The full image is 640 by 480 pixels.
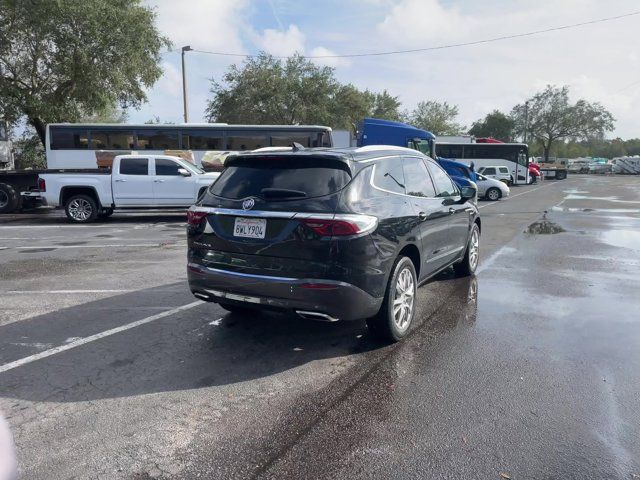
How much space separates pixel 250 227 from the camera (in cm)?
434

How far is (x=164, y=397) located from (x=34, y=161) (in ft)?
130

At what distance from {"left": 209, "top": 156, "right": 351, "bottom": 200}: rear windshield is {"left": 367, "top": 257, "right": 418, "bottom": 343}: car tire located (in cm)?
101

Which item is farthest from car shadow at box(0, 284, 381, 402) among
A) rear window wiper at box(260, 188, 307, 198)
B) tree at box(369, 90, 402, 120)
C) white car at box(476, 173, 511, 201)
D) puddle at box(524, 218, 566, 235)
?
tree at box(369, 90, 402, 120)

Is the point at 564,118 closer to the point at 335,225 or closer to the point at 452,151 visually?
the point at 452,151

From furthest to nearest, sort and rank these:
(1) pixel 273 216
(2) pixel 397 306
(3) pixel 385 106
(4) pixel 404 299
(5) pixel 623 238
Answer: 1. (3) pixel 385 106
2. (5) pixel 623 238
3. (4) pixel 404 299
4. (2) pixel 397 306
5. (1) pixel 273 216

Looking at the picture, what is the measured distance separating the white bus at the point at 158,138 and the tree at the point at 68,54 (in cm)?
199

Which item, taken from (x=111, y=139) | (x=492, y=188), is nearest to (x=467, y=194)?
(x=111, y=139)

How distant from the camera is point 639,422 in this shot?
133 inches

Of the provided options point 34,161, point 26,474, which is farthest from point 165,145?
point 34,161

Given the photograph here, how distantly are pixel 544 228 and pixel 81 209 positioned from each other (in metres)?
13.0

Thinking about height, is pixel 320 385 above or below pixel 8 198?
below

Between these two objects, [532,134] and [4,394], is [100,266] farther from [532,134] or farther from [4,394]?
[532,134]

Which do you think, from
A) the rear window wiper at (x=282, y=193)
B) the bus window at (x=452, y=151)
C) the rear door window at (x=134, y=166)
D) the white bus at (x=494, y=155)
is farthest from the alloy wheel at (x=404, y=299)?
the bus window at (x=452, y=151)

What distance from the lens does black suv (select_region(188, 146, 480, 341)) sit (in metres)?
4.11
